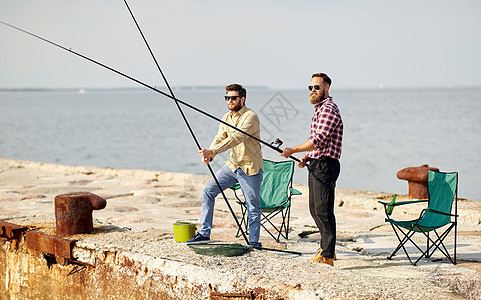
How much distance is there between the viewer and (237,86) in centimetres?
577

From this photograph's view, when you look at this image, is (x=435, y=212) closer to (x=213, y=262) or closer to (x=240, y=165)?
(x=240, y=165)

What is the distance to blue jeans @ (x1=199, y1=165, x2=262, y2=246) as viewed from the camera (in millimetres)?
5711

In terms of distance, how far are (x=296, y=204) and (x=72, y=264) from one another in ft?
12.7

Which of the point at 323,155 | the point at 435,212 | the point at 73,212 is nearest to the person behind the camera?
the point at 323,155

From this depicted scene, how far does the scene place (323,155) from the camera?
17.4 feet

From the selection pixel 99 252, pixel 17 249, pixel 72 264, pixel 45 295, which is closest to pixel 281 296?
pixel 99 252

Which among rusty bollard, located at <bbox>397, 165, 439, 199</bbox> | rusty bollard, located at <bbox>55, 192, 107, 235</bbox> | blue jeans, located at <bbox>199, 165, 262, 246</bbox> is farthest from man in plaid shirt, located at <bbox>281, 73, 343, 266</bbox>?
rusty bollard, located at <bbox>397, 165, 439, 199</bbox>

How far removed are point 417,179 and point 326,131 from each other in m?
3.30

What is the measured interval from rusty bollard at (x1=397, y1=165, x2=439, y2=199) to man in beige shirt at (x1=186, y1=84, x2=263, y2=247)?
3.10m

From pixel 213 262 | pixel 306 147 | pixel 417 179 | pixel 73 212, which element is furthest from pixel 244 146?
pixel 417 179

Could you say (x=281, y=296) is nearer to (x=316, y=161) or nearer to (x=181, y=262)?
(x=181, y=262)

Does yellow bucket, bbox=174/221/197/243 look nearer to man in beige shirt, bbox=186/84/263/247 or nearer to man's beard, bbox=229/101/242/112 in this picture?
man in beige shirt, bbox=186/84/263/247

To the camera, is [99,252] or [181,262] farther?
[99,252]

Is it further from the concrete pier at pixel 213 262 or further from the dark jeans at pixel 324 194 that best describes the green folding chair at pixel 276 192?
the dark jeans at pixel 324 194
